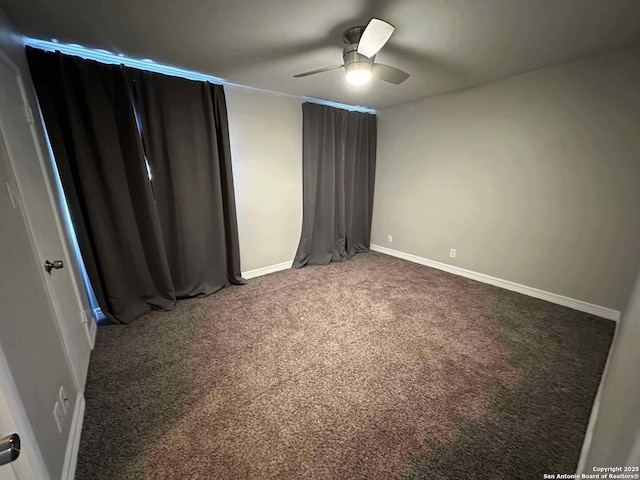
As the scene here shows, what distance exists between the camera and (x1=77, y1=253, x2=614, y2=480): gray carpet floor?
1.23m

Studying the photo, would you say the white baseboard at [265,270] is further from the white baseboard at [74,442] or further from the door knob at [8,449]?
the door knob at [8,449]

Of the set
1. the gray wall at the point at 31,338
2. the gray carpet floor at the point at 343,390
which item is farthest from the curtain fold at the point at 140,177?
the gray wall at the point at 31,338

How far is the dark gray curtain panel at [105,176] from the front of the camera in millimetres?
1947

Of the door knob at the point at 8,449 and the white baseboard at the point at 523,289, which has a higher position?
the door knob at the point at 8,449

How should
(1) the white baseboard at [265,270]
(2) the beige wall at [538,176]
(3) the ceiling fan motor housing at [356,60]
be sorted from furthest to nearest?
(1) the white baseboard at [265,270] → (2) the beige wall at [538,176] → (3) the ceiling fan motor housing at [356,60]

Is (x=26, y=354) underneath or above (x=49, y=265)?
underneath

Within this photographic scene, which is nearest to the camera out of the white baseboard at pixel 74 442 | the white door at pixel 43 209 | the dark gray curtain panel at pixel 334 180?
the white baseboard at pixel 74 442

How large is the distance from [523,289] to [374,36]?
3.02 metres

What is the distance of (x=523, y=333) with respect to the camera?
219 centimetres

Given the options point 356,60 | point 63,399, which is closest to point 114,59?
point 356,60

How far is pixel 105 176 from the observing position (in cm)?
213

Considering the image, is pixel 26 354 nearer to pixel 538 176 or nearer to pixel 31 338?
pixel 31 338

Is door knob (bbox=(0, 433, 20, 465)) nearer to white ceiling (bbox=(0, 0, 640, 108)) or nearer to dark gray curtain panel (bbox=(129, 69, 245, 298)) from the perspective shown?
white ceiling (bbox=(0, 0, 640, 108))

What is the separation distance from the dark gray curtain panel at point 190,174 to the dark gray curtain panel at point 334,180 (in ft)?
3.63
